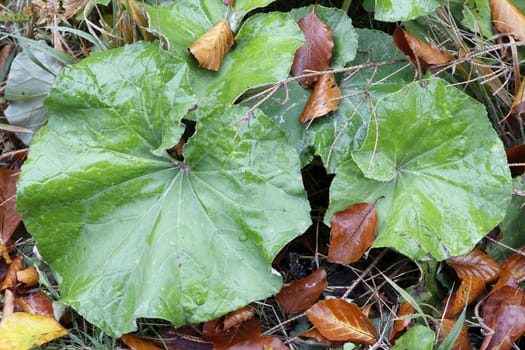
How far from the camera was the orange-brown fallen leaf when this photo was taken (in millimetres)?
1701

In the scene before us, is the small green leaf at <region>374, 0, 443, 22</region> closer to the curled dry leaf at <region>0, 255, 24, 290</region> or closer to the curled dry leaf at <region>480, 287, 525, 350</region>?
the curled dry leaf at <region>480, 287, 525, 350</region>

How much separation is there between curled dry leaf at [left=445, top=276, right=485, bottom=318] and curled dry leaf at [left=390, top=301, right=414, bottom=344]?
0.38 ft

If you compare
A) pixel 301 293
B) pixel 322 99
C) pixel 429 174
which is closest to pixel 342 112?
pixel 322 99

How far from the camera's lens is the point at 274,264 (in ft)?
6.01

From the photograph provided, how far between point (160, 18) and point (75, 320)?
3.02ft

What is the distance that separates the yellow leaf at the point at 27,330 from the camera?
167cm

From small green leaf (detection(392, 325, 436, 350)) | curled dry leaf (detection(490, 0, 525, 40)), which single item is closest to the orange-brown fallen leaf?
small green leaf (detection(392, 325, 436, 350))

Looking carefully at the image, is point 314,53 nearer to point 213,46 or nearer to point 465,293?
point 213,46

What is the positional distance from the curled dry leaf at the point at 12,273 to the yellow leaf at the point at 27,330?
12 centimetres

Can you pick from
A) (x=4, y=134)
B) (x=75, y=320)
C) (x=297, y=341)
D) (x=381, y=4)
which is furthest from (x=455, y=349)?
(x=4, y=134)

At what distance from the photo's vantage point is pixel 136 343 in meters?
1.71

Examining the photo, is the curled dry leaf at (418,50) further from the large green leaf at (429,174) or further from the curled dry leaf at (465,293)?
the curled dry leaf at (465,293)

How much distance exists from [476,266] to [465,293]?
10 centimetres

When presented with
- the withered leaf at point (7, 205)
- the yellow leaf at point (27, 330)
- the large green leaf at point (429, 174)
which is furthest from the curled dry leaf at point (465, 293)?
the withered leaf at point (7, 205)
